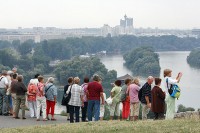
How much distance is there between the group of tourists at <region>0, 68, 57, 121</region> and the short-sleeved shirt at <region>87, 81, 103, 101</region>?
1.16 m

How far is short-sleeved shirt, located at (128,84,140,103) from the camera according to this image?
12242 mm

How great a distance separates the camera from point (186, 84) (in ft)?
243

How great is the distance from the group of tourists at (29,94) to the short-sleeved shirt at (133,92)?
6.47 feet

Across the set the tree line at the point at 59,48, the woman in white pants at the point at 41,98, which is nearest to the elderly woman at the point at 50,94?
the woman in white pants at the point at 41,98

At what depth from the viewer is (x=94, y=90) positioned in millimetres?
12453

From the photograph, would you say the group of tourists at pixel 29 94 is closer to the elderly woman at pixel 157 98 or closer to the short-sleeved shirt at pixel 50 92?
the short-sleeved shirt at pixel 50 92

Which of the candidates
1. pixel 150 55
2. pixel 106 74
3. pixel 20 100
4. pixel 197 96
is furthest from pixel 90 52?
pixel 20 100

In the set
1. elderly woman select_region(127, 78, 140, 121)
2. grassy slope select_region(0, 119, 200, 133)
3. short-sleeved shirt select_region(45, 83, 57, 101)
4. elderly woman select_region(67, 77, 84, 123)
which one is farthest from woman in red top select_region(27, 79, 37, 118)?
grassy slope select_region(0, 119, 200, 133)

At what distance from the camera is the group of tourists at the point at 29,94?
13.3 meters

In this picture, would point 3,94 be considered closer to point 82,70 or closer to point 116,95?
point 116,95

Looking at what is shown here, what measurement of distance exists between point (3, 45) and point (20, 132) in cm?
14905

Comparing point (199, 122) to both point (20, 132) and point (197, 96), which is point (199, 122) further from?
point (197, 96)

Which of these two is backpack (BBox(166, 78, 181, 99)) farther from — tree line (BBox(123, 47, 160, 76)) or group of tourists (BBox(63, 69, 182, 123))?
tree line (BBox(123, 47, 160, 76))

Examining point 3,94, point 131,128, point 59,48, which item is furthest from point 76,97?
point 59,48
